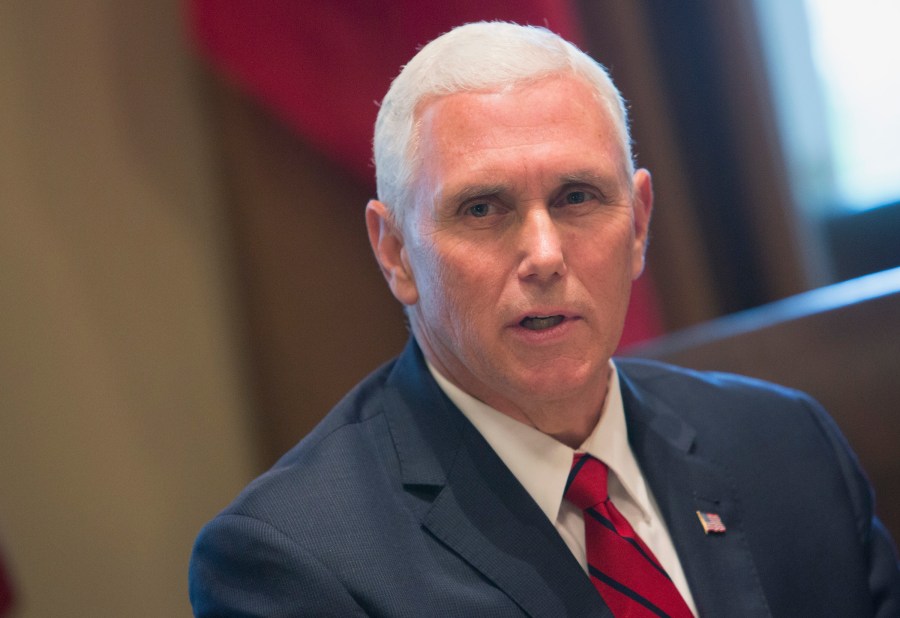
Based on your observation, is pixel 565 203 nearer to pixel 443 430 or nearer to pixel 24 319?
pixel 443 430

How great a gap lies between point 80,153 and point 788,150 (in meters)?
2.01

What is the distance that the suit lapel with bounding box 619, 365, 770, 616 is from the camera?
1645mm

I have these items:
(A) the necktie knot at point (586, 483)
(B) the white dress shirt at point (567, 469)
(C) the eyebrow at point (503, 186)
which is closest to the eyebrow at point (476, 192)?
(C) the eyebrow at point (503, 186)

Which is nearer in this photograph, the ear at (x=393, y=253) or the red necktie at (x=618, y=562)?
the red necktie at (x=618, y=562)

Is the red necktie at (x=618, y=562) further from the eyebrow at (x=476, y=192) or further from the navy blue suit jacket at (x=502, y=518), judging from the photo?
the eyebrow at (x=476, y=192)

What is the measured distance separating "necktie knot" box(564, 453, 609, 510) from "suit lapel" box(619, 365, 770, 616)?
14 centimetres

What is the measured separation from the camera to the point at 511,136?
152 centimetres

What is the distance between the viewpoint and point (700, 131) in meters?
3.11

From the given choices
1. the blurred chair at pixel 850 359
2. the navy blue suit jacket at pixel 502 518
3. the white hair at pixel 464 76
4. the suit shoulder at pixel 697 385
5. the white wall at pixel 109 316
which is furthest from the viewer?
the white wall at pixel 109 316

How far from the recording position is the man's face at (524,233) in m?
1.52

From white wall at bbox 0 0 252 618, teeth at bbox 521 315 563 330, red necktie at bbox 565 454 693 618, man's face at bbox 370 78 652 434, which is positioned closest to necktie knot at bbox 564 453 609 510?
red necktie at bbox 565 454 693 618

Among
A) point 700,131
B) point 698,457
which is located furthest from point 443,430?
point 700,131

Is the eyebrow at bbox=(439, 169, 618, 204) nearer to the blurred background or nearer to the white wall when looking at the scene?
the blurred background

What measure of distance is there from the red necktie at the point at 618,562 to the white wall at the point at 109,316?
1.73m
